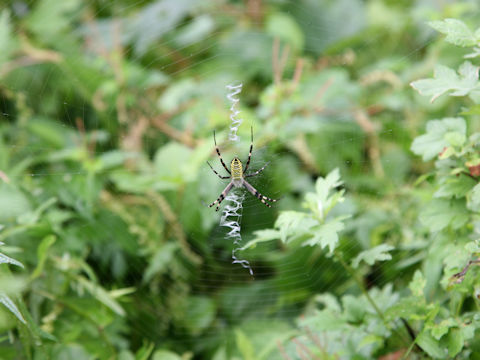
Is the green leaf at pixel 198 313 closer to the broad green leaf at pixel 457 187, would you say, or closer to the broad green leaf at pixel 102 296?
the broad green leaf at pixel 102 296

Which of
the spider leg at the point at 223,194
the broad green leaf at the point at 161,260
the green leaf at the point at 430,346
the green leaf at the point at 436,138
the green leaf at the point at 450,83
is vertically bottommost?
the broad green leaf at the point at 161,260

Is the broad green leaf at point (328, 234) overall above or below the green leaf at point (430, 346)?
above

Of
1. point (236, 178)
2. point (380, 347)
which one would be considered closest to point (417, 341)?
point (380, 347)

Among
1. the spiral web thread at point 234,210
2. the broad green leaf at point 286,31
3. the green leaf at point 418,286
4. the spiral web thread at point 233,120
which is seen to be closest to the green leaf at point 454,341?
the green leaf at point 418,286

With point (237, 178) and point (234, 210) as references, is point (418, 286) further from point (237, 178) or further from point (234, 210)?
point (237, 178)

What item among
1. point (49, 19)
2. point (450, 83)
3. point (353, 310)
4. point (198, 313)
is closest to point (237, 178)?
point (198, 313)

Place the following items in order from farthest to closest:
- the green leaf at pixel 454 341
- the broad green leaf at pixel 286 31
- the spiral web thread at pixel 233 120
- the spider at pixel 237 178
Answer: the broad green leaf at pixel 286 31, the spider at pixel 237 178, the spiral web thread at pixel 233 120, the green leaf at pixel 454 341
